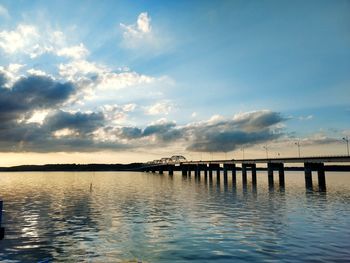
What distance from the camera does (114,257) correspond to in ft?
69.6

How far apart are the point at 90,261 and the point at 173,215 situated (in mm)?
20689

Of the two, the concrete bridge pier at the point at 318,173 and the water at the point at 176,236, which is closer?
the water at the point at 176,236

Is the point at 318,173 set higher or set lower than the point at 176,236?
higher

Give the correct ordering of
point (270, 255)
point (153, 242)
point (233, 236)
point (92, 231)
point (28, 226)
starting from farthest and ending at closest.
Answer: point (28, 226) < point (92, 231) < point (233, 236) < point (153, 242) < point (270, 255)

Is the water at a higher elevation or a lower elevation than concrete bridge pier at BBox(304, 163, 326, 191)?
lower

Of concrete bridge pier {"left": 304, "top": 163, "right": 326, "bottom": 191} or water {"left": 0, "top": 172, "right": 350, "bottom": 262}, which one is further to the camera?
concrete bridge pier {"left": 304, "top": 163, "right": 326, "bottom": 191}

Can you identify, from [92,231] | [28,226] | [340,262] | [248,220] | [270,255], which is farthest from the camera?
[248,220]

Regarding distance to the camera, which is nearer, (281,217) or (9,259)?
(9,259)

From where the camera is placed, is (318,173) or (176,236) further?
(318,173)

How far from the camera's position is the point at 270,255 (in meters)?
21.7

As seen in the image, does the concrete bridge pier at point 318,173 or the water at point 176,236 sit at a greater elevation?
the concrete bridge pier at point 318,173

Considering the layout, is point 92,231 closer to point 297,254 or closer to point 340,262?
point 297,254

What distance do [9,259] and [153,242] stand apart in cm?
1042

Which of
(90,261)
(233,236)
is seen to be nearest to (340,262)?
Result: (233,236)
